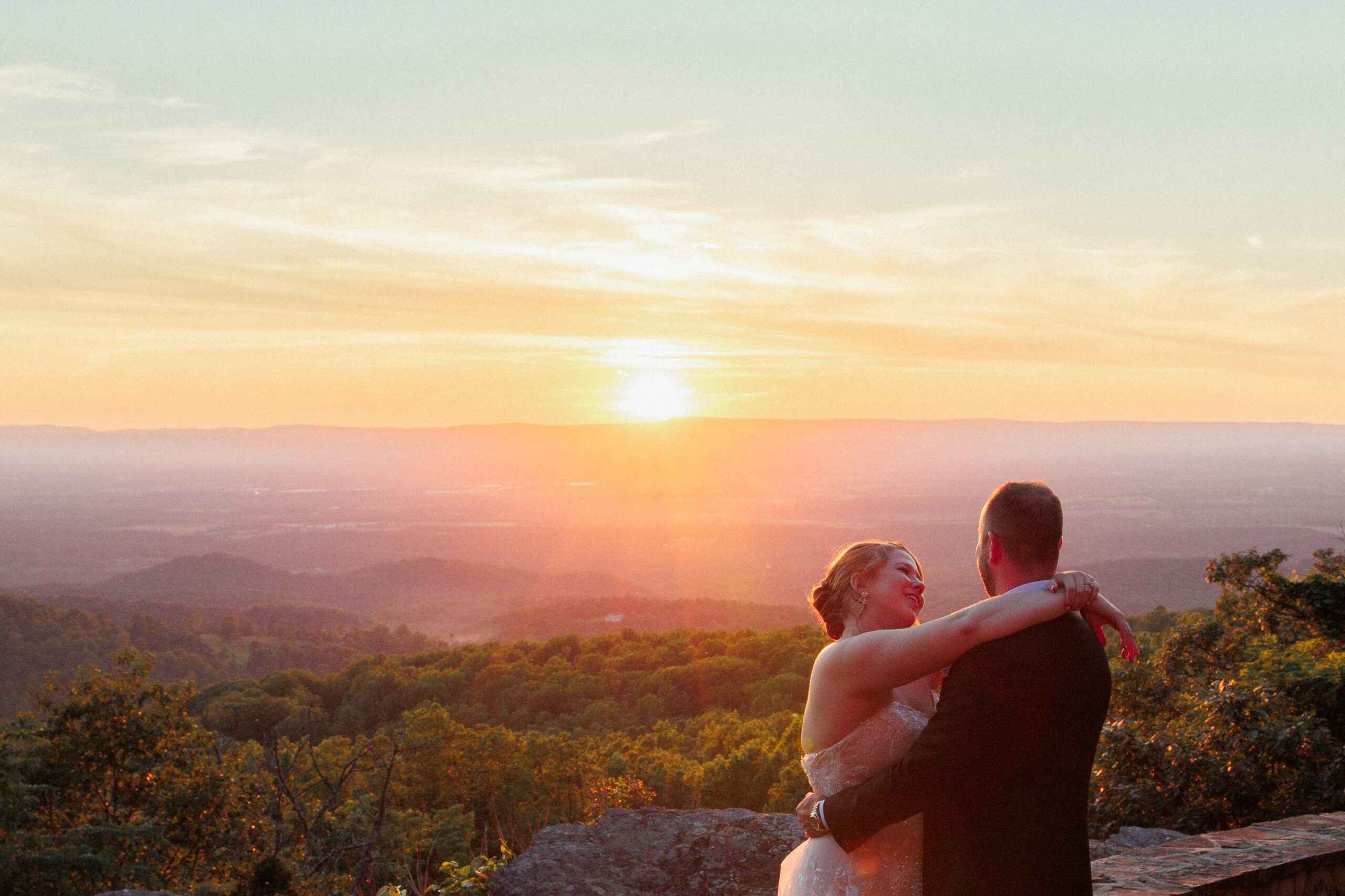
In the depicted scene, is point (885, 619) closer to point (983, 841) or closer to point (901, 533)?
point (983, 841)

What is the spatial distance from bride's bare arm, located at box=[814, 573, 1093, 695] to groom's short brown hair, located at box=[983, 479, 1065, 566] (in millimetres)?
89

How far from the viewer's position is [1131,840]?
6836 mm

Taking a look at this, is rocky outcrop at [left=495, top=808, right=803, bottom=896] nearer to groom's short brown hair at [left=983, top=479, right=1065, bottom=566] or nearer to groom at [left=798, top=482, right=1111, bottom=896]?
groom at [left=798, top=482, right=1111, bottom=896]

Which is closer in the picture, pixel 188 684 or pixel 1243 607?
pixel 1243 607

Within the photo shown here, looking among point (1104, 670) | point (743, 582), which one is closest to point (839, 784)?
point (1104, 670)

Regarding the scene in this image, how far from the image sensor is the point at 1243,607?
15266mm

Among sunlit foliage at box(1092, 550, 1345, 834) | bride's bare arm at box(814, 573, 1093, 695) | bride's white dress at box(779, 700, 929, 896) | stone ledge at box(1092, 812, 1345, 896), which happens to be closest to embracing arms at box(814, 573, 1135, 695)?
bride's bare arm at box(814, 573, 1093, 695)

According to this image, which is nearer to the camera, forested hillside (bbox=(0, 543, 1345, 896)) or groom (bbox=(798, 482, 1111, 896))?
groom (bbox=(798, 482, 1111, 896))

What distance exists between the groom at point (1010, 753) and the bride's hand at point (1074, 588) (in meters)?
0.05

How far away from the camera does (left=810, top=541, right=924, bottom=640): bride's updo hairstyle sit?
268 centimetres

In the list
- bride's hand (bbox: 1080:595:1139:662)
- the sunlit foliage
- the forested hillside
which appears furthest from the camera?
the forested hillside

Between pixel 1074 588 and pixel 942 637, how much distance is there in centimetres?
37

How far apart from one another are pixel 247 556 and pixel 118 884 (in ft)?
625

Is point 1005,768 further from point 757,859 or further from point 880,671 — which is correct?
point 757,859
